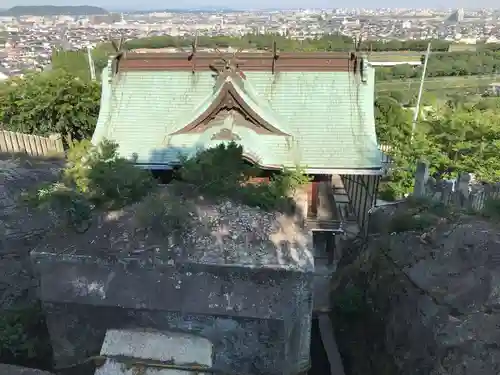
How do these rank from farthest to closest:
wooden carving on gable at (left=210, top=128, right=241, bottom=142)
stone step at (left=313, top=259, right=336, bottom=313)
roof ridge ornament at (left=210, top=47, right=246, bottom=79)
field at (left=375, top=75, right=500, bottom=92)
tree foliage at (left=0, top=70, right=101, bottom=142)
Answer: field at (left=375, top=75, right=500, bottom=92)
tree foliage at (left=0, top=70, right=101, bottom=142)
roof ridge ornament at (left=210, top=47, right=246, bottom=79)
wooden carving on gable at (left=210, top=128, right=241, bottom=142)
stone step at (left=313, top=259, right=336, bottom=313)

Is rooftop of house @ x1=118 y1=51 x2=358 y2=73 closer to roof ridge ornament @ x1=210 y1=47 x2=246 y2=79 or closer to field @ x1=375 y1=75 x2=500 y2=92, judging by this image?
roof ridge ornament @ x1=210 y1=47 x2=246 y2=79

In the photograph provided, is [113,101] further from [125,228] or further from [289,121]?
[125,228]

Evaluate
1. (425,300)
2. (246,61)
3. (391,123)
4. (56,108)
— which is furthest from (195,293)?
(391,123)

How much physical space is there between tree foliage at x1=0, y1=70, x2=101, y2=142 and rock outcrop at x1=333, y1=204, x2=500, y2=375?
13262 millimetres

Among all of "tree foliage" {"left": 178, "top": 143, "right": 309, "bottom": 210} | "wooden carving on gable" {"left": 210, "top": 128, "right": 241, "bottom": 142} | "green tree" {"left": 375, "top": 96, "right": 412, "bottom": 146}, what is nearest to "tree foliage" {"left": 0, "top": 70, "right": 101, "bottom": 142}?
"wooden carving on gable" {"left": 210, "top": 128, "right": 241, "bottom": 142}

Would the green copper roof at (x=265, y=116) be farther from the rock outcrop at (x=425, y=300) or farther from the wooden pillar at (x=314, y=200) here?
the rock outcrop at (x=425, y=300)

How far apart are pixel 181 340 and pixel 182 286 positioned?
0.85 meters

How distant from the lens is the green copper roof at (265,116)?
39.1 ft

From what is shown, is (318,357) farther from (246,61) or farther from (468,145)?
(468,145)

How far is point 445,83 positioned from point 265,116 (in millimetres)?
→ 57962

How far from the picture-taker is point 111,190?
8.89 metres

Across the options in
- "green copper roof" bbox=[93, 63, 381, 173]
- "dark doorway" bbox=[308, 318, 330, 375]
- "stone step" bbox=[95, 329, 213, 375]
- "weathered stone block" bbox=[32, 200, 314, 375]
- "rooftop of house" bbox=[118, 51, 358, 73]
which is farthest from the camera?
"rooftop of house" bbox=[118, 51, 358, 73]

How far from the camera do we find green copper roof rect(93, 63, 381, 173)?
1192cm

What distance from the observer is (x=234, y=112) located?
12070 mm
